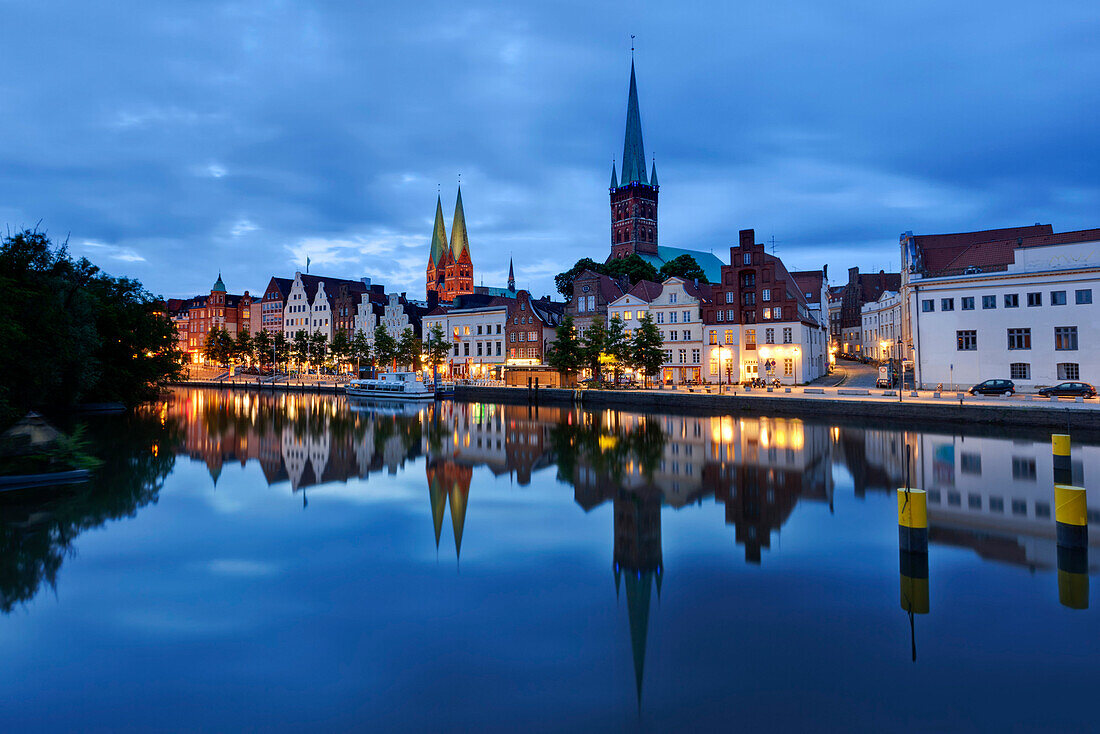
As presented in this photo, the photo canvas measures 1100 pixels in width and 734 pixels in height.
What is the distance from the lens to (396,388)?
6744 centimetres

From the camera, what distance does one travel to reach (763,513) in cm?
1681

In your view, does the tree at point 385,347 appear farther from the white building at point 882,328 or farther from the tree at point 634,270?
the white building at point 882,328

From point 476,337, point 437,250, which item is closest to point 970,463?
point 476,337

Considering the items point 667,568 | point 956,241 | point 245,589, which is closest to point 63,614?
point 245,589

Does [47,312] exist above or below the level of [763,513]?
above

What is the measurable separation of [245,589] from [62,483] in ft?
43.2

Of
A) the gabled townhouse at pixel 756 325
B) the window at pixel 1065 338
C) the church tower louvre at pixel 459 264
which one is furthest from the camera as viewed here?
the church tower louvre at pixel 459 264

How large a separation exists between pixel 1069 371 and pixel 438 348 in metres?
61.2

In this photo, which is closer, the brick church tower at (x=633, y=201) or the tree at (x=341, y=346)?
the tree at (x=341, y=346)

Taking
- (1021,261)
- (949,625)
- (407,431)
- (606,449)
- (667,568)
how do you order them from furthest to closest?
(1021,261), (407,431), (606,449), (667,568), (949,625)

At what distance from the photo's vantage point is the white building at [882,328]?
3145 inches

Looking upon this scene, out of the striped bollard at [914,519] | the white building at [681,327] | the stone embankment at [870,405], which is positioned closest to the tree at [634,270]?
the white building at [681,327]

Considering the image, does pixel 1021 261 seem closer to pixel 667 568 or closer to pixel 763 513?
pixel 763 513

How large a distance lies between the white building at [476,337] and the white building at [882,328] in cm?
4644
